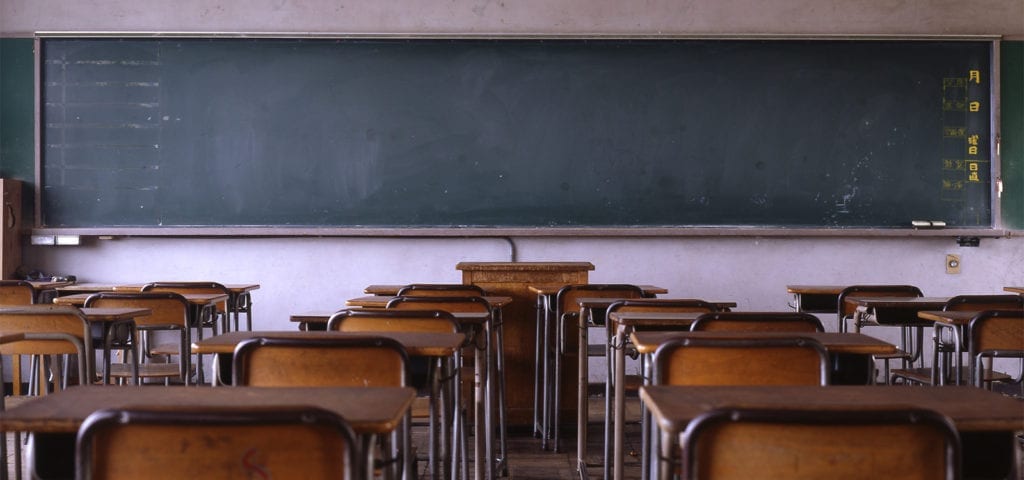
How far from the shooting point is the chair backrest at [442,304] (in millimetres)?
3096

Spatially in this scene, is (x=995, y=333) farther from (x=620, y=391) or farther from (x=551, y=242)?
(x=551, y=242)

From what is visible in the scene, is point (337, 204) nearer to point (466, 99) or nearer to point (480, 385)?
point (466, 99)

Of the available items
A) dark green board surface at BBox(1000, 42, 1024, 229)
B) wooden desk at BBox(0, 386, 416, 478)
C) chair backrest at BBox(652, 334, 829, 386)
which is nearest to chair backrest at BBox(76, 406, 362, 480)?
wooden desk at BBox(0, 386, 416, 478)

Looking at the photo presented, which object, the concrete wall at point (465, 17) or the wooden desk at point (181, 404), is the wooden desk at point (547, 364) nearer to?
the concrete wall at point (465, 17)

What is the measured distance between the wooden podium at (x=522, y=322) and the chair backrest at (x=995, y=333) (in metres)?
2.02

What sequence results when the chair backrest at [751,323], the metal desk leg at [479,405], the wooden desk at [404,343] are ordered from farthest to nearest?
the metal desk leg at [479,405], the chair backrest at [751,323], the wooden desk at [404,343]

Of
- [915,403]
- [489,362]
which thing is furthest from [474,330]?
[915,403]

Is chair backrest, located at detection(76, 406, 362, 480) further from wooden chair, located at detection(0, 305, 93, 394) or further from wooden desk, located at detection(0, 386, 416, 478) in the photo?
wooden chair, located at detection(0, 305, 93, 394)

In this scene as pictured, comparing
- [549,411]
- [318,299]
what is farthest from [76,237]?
[549,411]

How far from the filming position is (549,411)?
4.23 meters

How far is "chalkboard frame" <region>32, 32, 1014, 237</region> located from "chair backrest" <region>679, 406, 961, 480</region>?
4.45 metres

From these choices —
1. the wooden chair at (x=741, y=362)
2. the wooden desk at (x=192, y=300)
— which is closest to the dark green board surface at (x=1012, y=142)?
the wooden chair at (x=741, y=362)

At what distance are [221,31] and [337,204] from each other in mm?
1501

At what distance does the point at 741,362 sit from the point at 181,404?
122 cm
